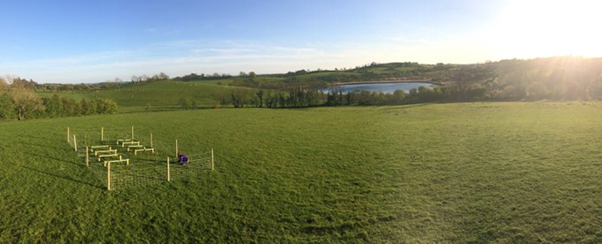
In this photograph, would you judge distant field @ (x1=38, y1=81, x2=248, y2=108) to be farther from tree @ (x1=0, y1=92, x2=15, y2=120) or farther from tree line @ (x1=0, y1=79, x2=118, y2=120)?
tree @ (x1=0, y1=92, x2=15, y2=120)

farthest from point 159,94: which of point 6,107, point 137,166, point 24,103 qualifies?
point 137,166

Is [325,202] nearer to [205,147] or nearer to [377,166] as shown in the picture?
[377,166]

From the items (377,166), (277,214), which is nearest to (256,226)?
(277,214)

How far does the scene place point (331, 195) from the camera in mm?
16344

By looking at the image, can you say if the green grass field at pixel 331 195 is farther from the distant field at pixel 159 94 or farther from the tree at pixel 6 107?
the distant field at pixel 159 94

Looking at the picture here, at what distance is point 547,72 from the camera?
294 feet

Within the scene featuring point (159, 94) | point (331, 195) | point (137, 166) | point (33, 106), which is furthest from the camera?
point (159, 94)

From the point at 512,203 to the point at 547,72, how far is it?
97.5 metres

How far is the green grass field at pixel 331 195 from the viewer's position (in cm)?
1265

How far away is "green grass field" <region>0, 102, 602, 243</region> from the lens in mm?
12648

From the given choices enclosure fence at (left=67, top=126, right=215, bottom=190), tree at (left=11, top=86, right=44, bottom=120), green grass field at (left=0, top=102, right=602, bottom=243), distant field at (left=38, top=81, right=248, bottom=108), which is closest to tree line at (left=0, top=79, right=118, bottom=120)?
tree at (left=11, top=86, right=44, bottom=120)

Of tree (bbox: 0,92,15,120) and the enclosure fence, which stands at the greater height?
tree (bbox: 0,92,15,120)

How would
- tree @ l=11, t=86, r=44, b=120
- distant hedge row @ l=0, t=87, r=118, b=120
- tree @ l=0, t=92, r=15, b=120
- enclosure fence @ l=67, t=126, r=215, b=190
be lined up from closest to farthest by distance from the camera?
enclosure fence @ l=67, t=126, r=215, b=190 → tree @ l=0, t=92, r=15, b=120 → distant hedge row @ l=0, t=87, r=118, b=120 → tree @ l=11, t=86, r=44, b=120

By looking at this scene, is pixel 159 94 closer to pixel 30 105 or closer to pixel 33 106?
pixel 33 106
